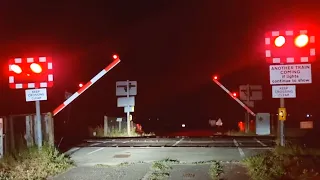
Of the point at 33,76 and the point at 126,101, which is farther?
the point at 126,101

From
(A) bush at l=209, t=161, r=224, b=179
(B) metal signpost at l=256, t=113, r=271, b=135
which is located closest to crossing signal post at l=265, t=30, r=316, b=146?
(A) bush at l=209, t=161, r=224, b=179

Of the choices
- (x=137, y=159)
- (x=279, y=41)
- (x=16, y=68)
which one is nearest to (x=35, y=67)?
(x=16, y=68)

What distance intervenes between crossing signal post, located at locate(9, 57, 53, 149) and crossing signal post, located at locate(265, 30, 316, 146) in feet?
19.0

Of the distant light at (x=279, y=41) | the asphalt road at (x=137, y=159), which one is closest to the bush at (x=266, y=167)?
the asphalt road at (x=137, y=159)

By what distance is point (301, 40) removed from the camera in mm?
12602

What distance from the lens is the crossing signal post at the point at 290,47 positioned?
12648mm

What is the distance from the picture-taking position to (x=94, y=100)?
44625 millimetres

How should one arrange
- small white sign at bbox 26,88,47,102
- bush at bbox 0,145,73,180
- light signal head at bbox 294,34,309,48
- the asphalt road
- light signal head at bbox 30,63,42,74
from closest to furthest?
bush at bbox 0,145,73,180 < the asphalt road < light signal head at bbox 294,34,309,48 < light signal head at bbox 30,63,42,74 < small white sign at bbox 26,88,47,102

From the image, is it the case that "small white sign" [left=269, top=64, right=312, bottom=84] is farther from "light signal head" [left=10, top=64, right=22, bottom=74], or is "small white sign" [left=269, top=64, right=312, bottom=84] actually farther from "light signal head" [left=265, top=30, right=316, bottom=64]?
"light signal head" [left=10, top=64, right=22, bottom=74]

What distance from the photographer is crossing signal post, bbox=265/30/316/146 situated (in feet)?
41.5

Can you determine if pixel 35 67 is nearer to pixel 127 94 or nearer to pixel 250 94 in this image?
pixel 127 94

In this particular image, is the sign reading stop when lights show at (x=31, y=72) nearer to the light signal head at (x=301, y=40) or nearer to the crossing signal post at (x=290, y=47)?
the crossing signal post at (x=290, y=47)

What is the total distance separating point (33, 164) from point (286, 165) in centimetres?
592

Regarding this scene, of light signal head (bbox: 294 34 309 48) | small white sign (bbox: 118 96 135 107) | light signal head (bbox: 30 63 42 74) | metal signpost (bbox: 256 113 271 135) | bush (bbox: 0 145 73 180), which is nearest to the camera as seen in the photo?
bush (bbox: 0 145 73 180)
